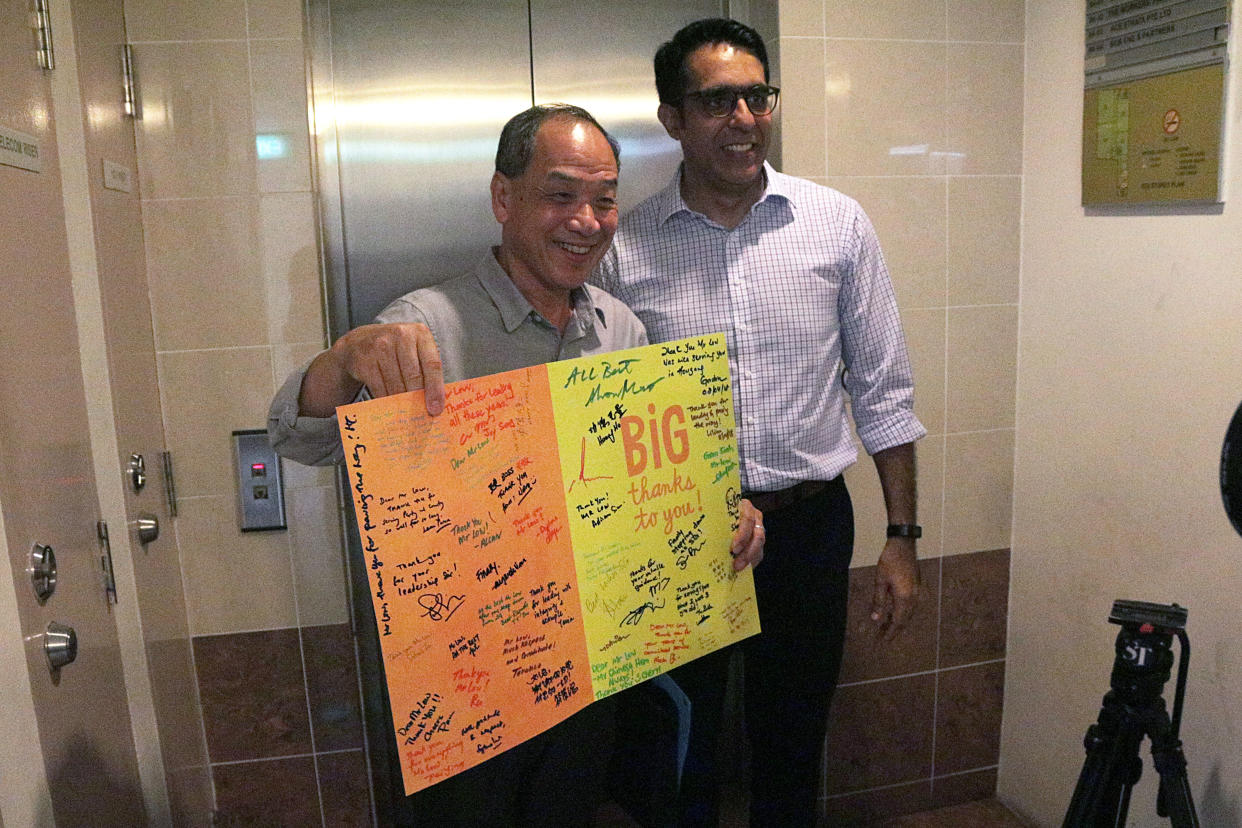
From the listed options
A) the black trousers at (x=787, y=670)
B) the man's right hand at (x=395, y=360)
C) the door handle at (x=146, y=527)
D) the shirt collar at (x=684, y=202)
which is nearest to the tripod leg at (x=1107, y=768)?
the black trousers at (x=787, y=670)

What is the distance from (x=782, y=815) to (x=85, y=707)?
54.0 inches

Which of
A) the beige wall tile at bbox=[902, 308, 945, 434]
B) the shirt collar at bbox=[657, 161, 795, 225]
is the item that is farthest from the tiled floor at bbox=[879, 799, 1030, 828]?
the shirt collar at bbox=[657, 161, 795, 225]

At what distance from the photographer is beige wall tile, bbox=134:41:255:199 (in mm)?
1906

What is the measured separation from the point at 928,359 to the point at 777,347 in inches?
30.0

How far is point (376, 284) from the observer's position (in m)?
2.17

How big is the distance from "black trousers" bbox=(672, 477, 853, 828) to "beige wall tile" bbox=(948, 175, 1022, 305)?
79 cm

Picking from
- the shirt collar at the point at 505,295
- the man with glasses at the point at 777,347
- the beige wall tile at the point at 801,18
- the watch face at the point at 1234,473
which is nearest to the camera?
the watch face at the point at 1234,473

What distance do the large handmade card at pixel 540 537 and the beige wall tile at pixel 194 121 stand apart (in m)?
1.11

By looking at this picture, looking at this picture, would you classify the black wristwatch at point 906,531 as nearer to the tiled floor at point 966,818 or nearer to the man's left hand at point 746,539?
the man's left hand at point 746,539

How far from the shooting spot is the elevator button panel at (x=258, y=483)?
6.66ft

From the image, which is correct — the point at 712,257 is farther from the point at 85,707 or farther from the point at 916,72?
the point at 85,707

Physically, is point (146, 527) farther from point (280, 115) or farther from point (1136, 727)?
point (1136, 727)

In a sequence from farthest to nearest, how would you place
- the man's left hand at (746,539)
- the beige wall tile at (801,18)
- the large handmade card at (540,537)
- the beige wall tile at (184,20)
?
the beige wall tile at (801,18), the beige wall tile at (184,20), the man's left hand at (746,539), the large handmade card at (540,537)

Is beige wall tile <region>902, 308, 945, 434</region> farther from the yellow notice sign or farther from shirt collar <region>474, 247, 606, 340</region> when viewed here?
shirt collar <region>474, 247, 606, 340</region>
